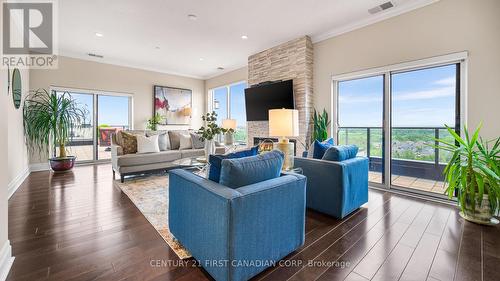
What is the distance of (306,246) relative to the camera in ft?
6.55

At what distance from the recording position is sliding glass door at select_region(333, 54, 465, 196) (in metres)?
3.24

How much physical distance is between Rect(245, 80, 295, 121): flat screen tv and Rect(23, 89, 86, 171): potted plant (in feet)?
13.1

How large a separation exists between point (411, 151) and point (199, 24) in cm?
427

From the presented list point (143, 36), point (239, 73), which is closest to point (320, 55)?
point (239, 73)

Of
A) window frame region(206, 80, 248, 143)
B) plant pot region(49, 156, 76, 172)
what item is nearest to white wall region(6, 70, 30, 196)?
plant pot region(49, 156, 76, 172)

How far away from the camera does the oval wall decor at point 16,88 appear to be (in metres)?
3.71

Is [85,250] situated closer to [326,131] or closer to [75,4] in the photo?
[75,4]

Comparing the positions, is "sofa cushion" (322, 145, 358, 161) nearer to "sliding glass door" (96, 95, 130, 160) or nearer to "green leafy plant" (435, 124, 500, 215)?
"green leafy plant" (435, 124, 500, 215)

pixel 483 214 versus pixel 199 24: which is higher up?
pixel 199 24

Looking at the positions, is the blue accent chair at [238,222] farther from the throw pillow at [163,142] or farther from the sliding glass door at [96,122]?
the sliding glass door at [96,122]

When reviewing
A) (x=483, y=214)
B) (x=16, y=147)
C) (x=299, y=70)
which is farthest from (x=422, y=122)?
(x=16, y=147)

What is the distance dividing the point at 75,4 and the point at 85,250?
337 centimetres

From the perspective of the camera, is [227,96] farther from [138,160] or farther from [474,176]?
[474,176]

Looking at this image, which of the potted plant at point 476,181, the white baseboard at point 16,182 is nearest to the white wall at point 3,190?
the white baseboard at point 16,182
